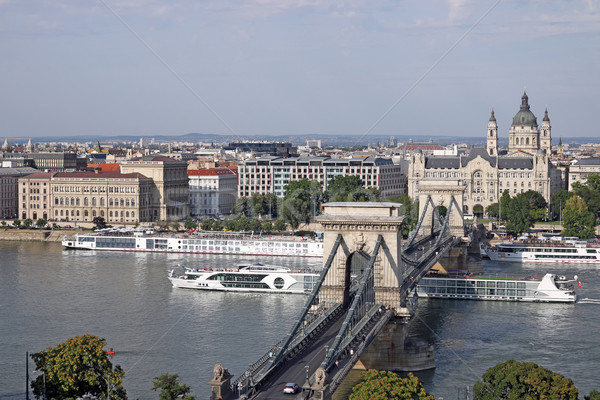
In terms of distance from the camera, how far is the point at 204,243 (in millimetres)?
40688

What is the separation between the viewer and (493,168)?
5694cm

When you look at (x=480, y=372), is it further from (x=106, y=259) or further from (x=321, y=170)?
(x=321, y=170)

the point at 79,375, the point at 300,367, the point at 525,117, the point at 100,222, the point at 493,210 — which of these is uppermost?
the point at 525,117

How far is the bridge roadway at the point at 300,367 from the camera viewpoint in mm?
13773

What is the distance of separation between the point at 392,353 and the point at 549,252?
Answer: 2017cm

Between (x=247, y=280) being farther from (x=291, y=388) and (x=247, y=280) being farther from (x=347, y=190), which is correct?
(x=347, y=190)

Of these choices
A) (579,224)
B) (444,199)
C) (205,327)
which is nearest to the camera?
(205,327)

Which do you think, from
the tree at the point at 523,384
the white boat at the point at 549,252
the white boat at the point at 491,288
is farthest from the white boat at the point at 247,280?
the tree at the point at 523,384

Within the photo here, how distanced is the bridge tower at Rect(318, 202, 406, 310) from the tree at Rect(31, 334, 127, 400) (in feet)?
15.4

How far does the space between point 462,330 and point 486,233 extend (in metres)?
21.5

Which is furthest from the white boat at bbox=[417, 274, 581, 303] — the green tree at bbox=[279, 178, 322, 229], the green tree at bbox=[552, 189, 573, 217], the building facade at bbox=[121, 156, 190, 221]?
the building facade at bbox=[121, 156, 190, 221]

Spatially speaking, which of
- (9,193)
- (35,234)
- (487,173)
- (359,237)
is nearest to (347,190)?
(487,173)

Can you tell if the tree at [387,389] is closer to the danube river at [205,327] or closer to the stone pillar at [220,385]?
the stone pillar at [220,385]

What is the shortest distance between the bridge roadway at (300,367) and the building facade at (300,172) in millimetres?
41141
